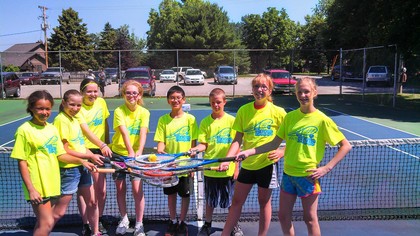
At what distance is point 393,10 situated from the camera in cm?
1695

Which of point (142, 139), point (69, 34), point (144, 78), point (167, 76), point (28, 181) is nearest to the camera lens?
point (28, 181)

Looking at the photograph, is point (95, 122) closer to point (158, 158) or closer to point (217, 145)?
point (158, 158)

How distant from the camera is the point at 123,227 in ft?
14.2

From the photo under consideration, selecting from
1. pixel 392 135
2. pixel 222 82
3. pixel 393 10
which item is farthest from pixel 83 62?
pixel 392 135

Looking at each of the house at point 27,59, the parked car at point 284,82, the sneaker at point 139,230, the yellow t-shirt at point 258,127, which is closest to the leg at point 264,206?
the yellow t-shirt at point 258,127

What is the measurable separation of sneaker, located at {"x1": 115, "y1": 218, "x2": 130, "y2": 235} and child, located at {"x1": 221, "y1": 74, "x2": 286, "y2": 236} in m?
1.21

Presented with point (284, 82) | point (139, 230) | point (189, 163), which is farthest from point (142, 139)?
point (284, 82)

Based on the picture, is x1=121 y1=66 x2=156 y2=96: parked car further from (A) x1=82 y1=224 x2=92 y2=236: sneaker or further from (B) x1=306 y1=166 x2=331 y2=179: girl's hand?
(B) x1=306 y1=166 x2=331 y2=179: girl's hand

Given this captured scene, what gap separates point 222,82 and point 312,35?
1412 inches

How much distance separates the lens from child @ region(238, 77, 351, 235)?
332 cm

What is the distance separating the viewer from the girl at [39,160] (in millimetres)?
3254

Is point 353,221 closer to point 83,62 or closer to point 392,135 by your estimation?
point 392,135

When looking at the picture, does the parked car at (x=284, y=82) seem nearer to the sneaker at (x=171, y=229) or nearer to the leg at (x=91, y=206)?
the sneaker at (x=171, y=229)

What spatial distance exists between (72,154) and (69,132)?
0.23m
